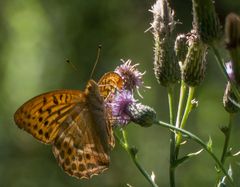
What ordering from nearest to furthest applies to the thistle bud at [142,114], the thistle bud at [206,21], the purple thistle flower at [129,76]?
the thistle bud at [206,21], the thistle bud at [142,114], the purple thistle flower at [129,76]

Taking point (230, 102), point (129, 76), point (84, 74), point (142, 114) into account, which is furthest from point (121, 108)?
point (84, 74)

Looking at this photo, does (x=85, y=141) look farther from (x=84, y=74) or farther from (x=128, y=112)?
(x=84, y=74)

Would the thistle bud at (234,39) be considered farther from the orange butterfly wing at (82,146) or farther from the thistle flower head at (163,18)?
the orange butterfly wing at (82,146)

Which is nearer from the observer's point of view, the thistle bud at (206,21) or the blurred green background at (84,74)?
the thistle bud at (206,21)

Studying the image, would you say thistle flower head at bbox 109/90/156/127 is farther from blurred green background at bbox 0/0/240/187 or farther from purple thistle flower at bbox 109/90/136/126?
blurred green background at bbox 0/0/240/187

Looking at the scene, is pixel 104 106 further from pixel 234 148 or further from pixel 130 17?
pixel 130 17

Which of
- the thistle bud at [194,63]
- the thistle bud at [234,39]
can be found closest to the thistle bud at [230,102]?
the thistle bud at [194,63]

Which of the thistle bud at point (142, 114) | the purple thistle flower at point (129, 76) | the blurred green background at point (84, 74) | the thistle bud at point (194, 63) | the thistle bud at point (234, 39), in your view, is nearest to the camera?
the thistle bud at point (234, 39)

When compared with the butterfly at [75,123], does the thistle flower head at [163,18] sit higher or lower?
higher
